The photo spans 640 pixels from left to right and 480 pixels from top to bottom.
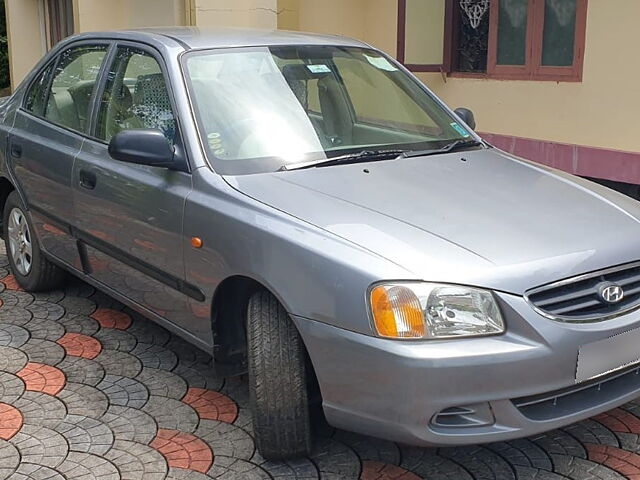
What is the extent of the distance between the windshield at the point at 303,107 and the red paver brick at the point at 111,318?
1636mm

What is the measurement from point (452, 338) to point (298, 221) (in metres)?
0.73

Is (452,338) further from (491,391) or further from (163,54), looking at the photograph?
(163,54)

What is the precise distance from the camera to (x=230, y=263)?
3.21 metres

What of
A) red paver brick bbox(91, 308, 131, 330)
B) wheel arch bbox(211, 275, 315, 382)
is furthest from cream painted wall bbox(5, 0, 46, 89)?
wheel arch bbox(211, 275, 315, 382)

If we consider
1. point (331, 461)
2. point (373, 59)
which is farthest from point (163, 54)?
point (331, 461)

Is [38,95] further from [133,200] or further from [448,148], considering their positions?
[448,148]

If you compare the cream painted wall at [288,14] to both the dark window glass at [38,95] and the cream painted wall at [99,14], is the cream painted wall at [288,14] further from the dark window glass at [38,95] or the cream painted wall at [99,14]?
the dark window glass at [38,95]

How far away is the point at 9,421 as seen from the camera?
360 centimetres

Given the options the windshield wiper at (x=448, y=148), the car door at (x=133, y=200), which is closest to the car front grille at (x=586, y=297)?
the windshield wiper at (x=448, y=148)

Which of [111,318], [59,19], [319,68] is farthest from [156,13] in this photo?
[319,68]

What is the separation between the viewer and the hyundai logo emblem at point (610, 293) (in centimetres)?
287

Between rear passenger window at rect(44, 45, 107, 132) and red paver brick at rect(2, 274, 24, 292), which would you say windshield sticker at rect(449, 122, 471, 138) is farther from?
red paver brick at rect(2, 274, 24, 292)

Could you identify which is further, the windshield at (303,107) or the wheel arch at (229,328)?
the windshield at (303,107)

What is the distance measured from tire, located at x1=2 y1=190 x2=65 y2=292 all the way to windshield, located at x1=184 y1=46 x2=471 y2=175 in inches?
75.4
